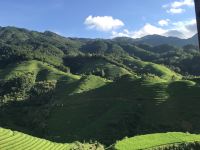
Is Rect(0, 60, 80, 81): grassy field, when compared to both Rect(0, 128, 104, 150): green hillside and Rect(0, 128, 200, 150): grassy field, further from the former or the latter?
Rect(0, 128, 200, 150): grassy field

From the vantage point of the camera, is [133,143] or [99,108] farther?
[99,108]

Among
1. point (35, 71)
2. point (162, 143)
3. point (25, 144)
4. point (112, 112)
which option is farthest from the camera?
point (35, 71)

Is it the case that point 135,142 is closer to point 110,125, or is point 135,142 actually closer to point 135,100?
point 110,125

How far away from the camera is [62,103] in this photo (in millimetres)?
108500

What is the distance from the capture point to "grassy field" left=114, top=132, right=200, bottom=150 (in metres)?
37.4

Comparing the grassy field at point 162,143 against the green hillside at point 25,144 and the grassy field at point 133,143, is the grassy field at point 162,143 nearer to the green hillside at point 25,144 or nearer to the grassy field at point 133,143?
the grassy field at point 133,143

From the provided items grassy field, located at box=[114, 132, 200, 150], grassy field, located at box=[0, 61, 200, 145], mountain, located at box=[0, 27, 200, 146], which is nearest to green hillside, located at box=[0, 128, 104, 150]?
grassy field, located at box=[114, 132, 200, 150]

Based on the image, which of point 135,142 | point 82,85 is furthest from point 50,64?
point 135,142

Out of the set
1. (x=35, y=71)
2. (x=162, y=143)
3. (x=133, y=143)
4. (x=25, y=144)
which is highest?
(x=35, y=71)

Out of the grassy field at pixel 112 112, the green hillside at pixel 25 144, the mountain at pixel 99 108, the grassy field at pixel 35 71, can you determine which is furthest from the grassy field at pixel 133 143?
the grassy field at pixel 35 71

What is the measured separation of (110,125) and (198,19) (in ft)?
246

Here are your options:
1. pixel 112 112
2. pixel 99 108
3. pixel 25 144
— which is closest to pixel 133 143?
pixel 25 144

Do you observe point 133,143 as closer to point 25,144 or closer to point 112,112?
point 25,144

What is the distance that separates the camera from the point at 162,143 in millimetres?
38688
